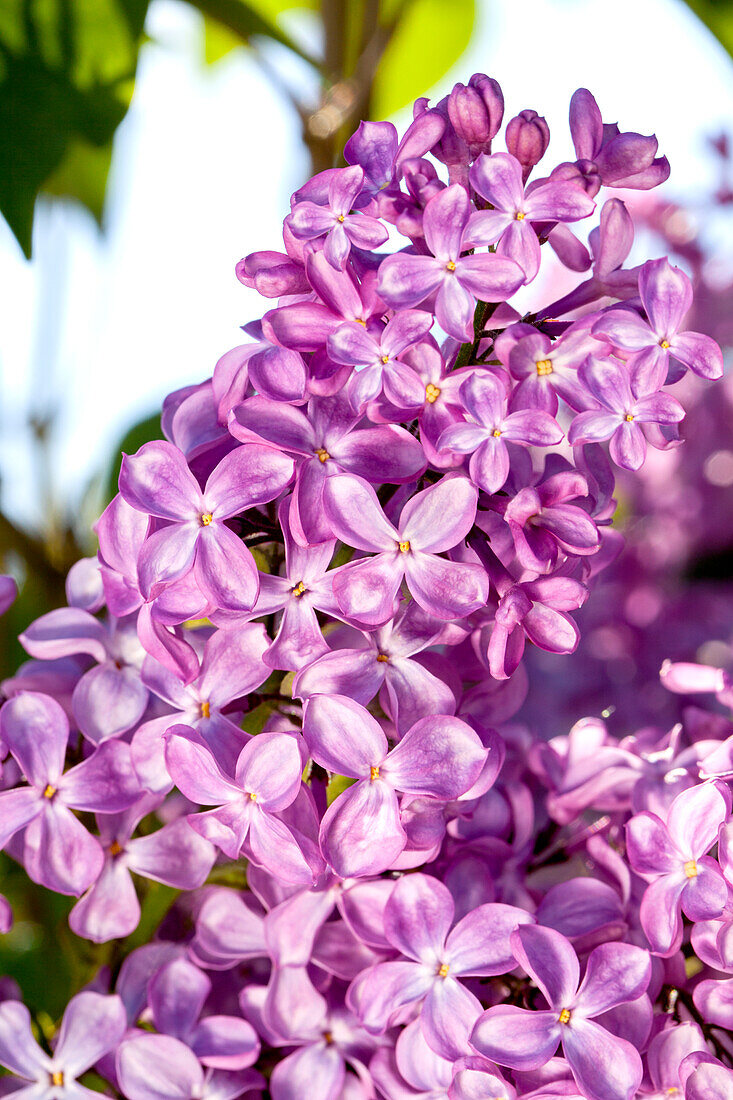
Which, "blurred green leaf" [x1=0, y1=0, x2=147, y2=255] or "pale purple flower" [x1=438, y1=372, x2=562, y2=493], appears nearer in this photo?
"pale purple flower" [x1=438, y1=372, x2=562, y2=493]

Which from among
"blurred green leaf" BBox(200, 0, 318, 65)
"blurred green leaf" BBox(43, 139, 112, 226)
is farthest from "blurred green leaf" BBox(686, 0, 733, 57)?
"blurred green leaf" BBox(200, 0, 318, 65)

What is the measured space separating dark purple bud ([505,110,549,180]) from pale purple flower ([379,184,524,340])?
3 cm

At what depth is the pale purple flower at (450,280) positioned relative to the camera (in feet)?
0.84

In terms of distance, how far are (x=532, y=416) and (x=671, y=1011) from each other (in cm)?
17

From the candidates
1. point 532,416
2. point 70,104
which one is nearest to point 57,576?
point 70,104

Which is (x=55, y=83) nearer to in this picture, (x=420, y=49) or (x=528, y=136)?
(x=528, y=136)

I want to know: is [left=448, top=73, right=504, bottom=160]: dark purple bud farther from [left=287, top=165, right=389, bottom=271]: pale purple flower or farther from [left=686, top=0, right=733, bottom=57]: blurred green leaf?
[left=686, top=0, right=733, bottom=57]: blurred green leaf

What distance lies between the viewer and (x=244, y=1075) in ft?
1.02

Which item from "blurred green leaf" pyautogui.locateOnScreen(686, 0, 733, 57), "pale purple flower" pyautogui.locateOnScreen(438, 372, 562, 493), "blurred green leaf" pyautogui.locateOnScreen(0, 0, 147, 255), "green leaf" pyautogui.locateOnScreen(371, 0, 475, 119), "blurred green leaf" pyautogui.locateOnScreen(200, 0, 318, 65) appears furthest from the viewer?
"blurred green leaf" pyautogui.locateOnScreen(200, 0, 318, 65)

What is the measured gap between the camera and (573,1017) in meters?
0.27

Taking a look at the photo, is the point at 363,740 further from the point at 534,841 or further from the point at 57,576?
the point at 57,576

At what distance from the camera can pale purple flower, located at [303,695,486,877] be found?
257 millimetres

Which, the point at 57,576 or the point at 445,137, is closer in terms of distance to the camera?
the point at 445,137

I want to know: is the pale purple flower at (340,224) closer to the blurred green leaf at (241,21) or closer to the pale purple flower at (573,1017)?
the pale purple flower at (573,1017)
